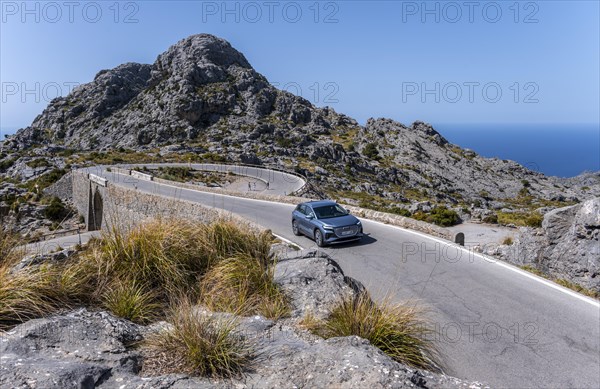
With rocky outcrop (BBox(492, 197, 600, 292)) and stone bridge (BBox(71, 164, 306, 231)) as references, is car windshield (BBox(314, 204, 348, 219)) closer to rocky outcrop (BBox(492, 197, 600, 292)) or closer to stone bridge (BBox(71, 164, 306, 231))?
stone bridge (BBox(71, 164, 306, 231))

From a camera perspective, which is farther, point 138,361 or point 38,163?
point 38,163

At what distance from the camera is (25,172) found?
181 ft

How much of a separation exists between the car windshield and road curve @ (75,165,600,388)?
148 cm

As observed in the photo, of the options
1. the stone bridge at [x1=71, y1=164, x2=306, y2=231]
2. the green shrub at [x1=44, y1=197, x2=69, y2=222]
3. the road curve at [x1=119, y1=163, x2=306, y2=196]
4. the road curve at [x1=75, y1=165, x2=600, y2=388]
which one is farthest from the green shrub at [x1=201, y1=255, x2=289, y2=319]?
the green shrub at [x1=44, y1=197, x2=69, y2=222]

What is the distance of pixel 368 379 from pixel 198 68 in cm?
10862

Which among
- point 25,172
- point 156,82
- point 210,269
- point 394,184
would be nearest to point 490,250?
point 210,269

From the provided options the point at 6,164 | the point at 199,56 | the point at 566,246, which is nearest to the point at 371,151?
the point at 199,56

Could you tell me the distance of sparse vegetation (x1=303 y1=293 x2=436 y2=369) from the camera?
4.63 meters

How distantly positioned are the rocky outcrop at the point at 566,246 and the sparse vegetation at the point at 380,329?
286 inches

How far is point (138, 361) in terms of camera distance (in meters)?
3.78

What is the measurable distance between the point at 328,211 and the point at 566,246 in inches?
305

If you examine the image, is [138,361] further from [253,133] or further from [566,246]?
[253,133]

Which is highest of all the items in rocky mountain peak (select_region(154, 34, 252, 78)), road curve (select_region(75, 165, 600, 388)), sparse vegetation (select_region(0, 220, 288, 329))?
rocky mountain peak (select_region(154, 34, 252, 78))

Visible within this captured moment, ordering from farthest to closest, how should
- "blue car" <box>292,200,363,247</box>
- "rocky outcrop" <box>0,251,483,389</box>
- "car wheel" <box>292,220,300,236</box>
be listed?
"car wheel" <box>292,220,300,236</box> → "blue car" <box>292,200,363,247</box> → "rocky outcrop" <box>0,251,483,389</box>
